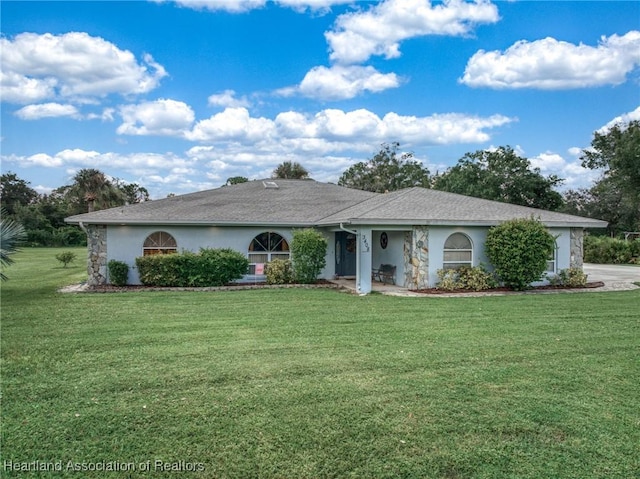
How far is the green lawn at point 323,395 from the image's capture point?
370 cm

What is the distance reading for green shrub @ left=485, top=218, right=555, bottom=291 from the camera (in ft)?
45.2

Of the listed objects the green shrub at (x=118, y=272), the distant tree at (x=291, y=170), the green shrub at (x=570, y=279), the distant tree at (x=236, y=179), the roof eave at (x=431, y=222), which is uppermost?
the distant tree at (x=236, y=179)

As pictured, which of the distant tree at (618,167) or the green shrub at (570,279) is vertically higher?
the distant tree at (618,167)

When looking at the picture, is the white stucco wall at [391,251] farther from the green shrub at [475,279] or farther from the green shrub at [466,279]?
the green shrub at [475,279]

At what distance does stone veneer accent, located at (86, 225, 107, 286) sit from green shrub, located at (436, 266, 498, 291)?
1073 cm

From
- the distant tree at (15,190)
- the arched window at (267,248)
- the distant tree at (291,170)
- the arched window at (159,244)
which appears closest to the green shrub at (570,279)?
the arched window at (267,248)

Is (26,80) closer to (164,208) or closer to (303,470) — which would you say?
(164,208)

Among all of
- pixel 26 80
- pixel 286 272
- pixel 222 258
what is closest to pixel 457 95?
pixel 286 272

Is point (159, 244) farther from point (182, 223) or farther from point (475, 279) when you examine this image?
point (475, 279)

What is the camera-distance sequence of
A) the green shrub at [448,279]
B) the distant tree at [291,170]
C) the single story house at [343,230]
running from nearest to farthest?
the green shrub at [448,279] → the single story house at [343,230] → the distant tree at [291,170]

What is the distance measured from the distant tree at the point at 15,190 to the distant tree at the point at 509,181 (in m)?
53.9

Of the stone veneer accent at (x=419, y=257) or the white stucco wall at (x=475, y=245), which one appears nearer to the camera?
the stone veneer accent at (x=419, y=257)

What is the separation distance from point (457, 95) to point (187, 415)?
72.7 ft

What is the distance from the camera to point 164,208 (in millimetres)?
16297
